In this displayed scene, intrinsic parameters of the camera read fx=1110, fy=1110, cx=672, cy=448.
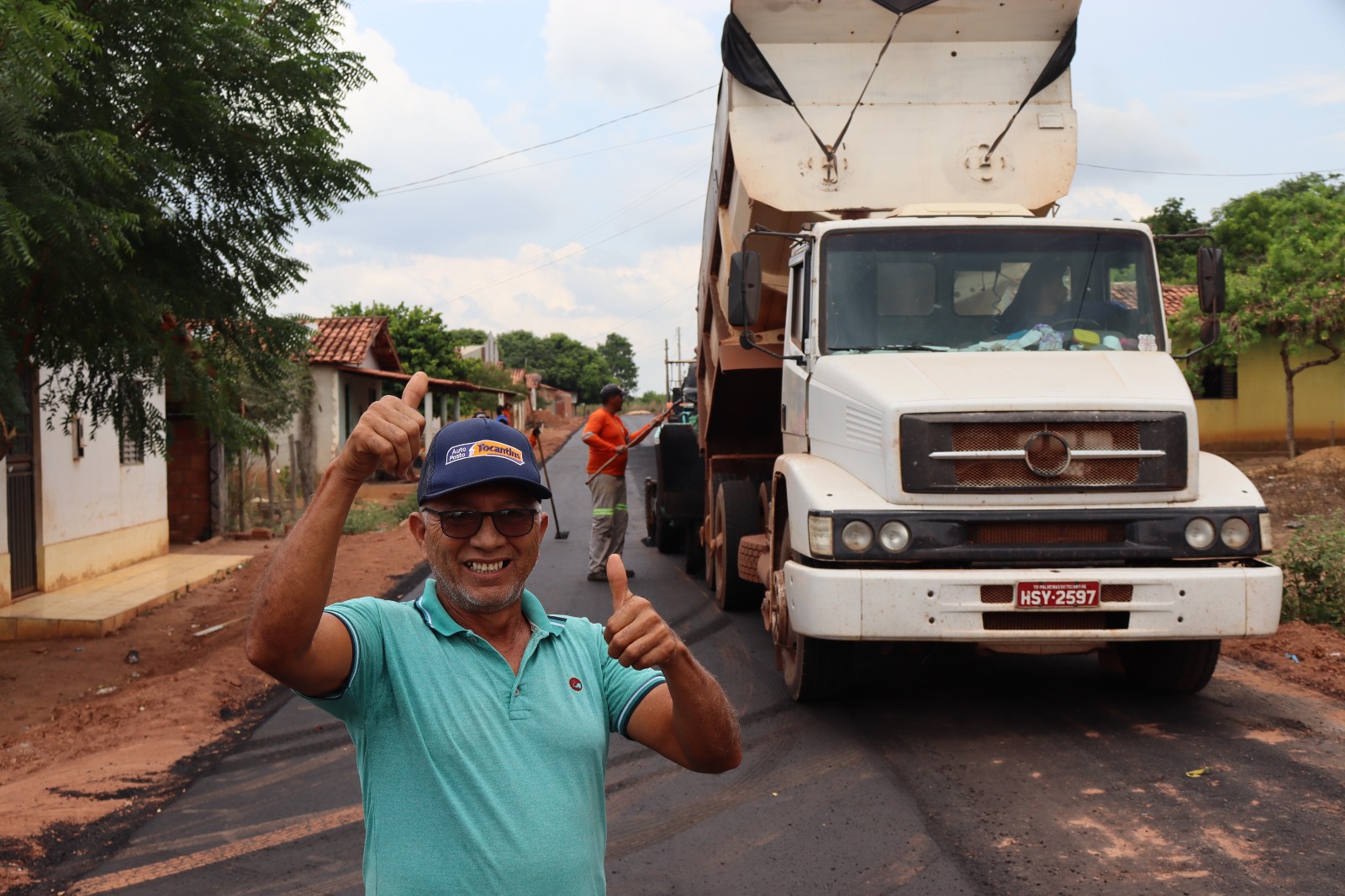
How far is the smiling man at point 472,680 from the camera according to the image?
78.1 inches

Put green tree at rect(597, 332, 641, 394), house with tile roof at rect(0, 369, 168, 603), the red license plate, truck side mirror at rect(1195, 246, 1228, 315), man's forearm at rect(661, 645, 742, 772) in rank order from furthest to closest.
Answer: green tree at rect(597, 332, 641, 394)
house with tile roof at rect(0, 369, 168, 603)
truck side mirror at rect(1195, 246, 1228, 315)
the red license plate
man's forearm at rect(661, 645, 742, 772)

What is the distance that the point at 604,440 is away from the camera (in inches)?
467

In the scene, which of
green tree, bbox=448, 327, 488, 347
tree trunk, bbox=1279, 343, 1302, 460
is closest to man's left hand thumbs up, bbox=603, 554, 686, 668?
tree trunk, bbox=1279, 343, 1302, 460

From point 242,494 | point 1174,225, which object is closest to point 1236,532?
point 242,494

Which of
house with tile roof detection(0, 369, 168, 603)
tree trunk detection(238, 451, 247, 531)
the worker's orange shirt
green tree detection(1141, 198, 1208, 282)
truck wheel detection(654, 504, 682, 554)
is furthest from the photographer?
green tree detection(1141, 198, 1208, 282)

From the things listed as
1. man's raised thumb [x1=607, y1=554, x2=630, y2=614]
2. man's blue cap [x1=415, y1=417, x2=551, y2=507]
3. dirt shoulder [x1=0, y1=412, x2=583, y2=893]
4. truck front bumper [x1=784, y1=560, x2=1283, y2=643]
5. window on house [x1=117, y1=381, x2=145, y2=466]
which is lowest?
dirt shoulder [x1=0, y1=412, x2=583, y2=893]

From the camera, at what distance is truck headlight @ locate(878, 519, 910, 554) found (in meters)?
5.73

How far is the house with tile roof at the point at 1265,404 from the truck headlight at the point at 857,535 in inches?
929

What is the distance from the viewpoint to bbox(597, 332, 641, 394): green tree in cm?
11581

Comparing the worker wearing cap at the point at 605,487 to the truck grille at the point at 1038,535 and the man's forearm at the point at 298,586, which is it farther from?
the man's forearm at the point at 298,586

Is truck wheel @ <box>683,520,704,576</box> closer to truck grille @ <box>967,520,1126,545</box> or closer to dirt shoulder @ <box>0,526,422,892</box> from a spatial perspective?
dirt shoulder @ <box>0,526,422,892</box>

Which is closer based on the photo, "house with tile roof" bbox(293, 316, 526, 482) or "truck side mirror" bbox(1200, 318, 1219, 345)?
"truck side mirror" bbox(1200, 318, 1219, 345)

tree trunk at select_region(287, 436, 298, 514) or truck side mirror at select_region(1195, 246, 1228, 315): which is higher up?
truck side mirror at select_region(1195, 246, 1228, 315)

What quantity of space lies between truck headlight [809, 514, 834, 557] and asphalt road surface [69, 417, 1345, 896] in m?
1.04
